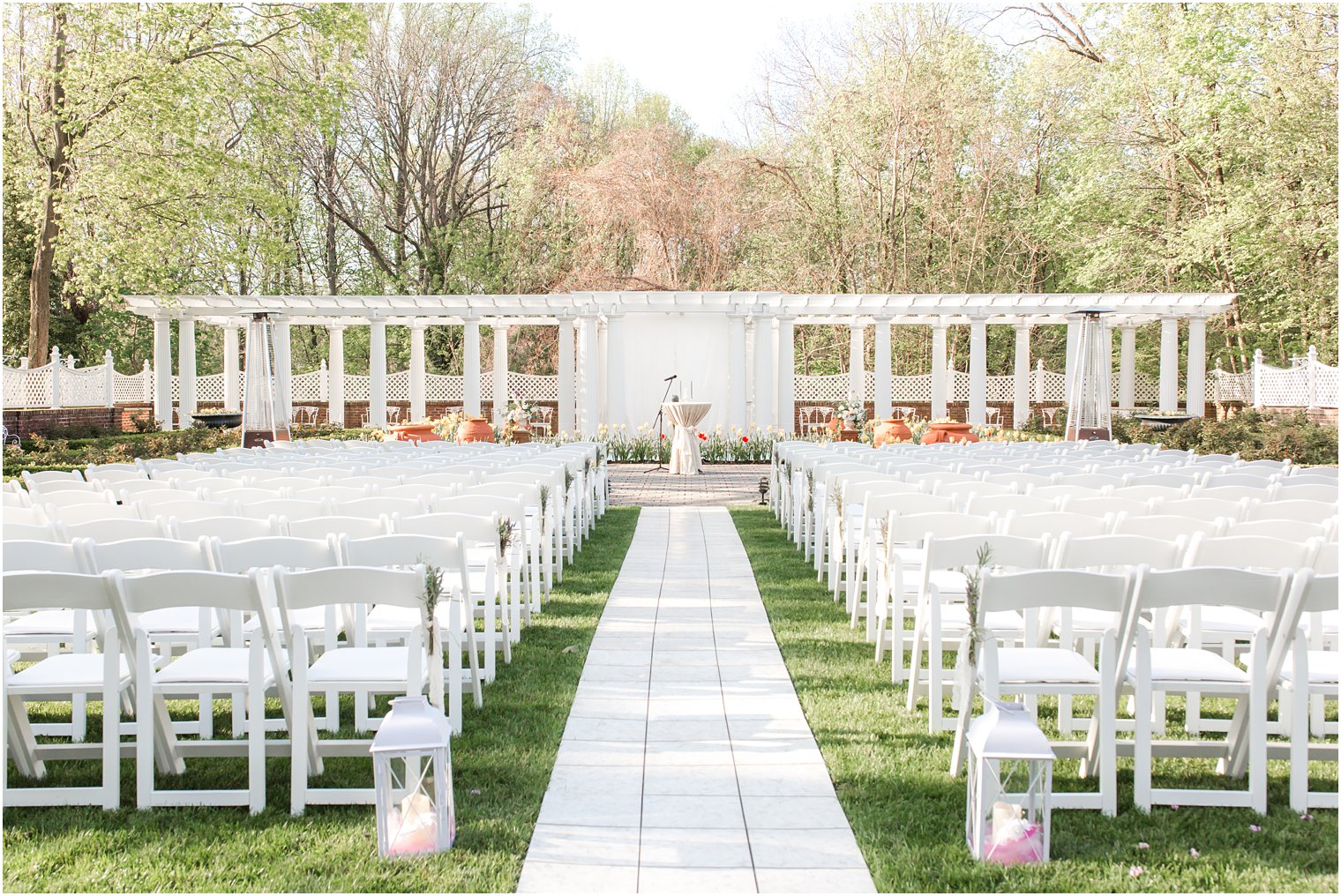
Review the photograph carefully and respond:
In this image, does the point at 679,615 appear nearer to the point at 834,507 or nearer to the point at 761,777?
the point at 834,507

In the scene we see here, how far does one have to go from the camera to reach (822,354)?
35.5m

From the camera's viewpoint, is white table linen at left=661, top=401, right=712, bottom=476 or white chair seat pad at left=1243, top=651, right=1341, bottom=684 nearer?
white chair seat pad at left=1243, top=651, right=1341, bottom=684

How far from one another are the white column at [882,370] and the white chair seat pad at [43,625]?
68.1 ft

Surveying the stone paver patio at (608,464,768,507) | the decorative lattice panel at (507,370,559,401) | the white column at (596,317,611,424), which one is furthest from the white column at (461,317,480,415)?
the decorative lattice panel at (507,370,559,401)

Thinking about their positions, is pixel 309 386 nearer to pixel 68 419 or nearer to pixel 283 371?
pixel 68 419

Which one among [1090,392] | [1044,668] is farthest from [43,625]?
[1090,392]

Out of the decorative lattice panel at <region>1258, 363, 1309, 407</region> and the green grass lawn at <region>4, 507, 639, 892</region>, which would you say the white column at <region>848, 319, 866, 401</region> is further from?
the green grass lawn at <region>4, 507, 639, 892</region>

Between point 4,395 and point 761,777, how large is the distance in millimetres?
21667

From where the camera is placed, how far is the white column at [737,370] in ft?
76.9

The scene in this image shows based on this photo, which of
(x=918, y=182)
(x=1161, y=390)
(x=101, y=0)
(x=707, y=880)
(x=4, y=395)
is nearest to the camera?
(x=707, y=880)

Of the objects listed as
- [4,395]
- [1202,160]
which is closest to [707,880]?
[4,395]

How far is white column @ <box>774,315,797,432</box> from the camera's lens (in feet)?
78.6

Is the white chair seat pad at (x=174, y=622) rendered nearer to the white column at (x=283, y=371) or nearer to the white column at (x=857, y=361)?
the white column at (x=283, y=371)

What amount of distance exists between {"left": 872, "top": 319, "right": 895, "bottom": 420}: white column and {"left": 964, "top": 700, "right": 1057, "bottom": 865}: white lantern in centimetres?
2131
